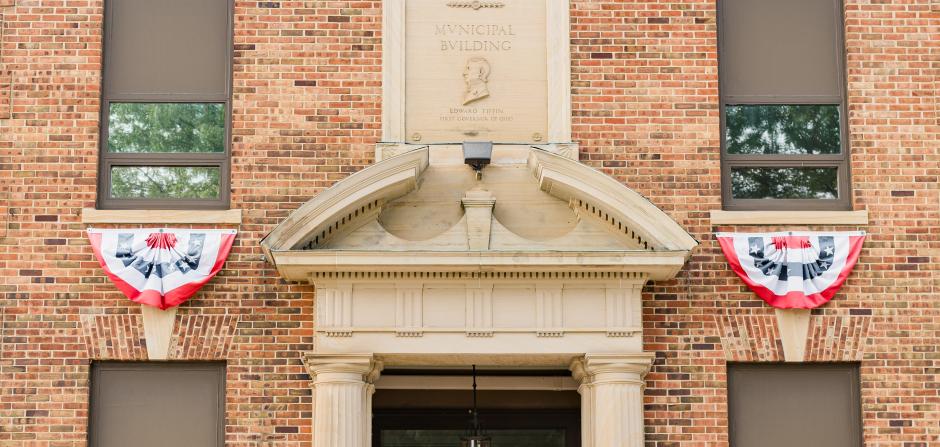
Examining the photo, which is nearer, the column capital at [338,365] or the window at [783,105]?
the column capital at [338,365]

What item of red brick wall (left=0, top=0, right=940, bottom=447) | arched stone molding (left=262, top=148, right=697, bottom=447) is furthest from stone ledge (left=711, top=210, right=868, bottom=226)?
arched stone molding (left=262, top=148, right=697, bottom=447)

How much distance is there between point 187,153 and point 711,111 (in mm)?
4683

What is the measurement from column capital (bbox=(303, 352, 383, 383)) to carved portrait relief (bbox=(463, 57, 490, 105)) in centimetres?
250

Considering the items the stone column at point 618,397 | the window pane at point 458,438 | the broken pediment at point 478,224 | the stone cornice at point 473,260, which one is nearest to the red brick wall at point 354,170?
the stone column at point 618,397

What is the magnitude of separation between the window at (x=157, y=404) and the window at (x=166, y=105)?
146 cm

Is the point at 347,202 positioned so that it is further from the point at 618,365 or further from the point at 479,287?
the point at 618,365

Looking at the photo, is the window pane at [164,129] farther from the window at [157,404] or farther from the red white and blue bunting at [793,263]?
the red white and blue bunting at [793,263]

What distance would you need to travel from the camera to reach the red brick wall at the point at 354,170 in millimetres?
11648

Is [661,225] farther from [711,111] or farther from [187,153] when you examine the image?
[187,153]

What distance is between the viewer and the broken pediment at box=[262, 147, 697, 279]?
11.2 meters

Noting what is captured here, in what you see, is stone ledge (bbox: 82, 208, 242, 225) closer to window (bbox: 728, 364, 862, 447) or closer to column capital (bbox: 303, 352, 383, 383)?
column capital (bbox: 303, 352, 383, 383)

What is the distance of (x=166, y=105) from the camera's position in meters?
12.3

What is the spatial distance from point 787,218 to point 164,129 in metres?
5.57

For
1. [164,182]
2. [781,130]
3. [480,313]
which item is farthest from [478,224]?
[781,130]
